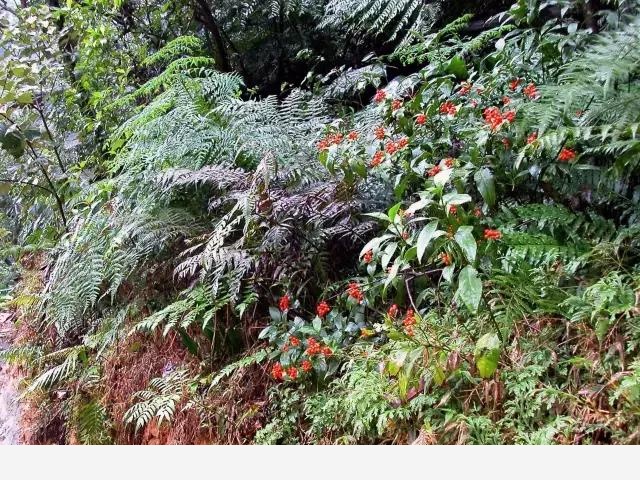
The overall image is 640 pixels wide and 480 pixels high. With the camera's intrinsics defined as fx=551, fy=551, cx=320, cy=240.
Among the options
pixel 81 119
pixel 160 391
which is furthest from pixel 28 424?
pixel 81 119

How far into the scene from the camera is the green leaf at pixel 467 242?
108 cm

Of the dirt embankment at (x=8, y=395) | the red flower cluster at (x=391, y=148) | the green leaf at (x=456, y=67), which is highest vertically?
the green leaf at (x=456, y=67)

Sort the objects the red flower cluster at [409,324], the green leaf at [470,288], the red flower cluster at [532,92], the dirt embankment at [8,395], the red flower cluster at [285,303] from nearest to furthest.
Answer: the green leaf at [470,288] < the red flower cluster at [409,324] < the red flower cluster at [532,92] < the red flower cluster at [285,303] < the dirt embankment at [8,395]

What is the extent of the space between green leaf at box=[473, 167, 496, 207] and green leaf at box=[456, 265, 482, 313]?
34cm

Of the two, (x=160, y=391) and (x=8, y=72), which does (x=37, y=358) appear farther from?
(x=8, y=72)

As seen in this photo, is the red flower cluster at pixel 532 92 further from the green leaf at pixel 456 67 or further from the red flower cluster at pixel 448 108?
the green leaf at pixel 456 67

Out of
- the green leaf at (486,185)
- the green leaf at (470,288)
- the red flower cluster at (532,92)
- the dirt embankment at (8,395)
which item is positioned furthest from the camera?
the dirt embankment at (8,395)

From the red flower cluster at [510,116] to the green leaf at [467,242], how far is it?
19.6 inches

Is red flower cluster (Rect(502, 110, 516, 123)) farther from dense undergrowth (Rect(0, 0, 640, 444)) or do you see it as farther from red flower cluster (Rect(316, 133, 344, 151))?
red flower cluster (Rect(316, 133, 344, 151))

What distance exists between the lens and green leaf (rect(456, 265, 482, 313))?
3.47 feet

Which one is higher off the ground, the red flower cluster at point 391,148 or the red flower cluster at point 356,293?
the red flower cluster at point 391,148

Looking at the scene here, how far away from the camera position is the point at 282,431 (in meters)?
1.44

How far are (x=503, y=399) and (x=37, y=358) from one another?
6.91ft

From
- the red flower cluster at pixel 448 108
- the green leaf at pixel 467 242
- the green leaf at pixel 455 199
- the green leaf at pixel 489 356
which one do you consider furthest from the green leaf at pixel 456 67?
the green leaf at pixel 489 356
